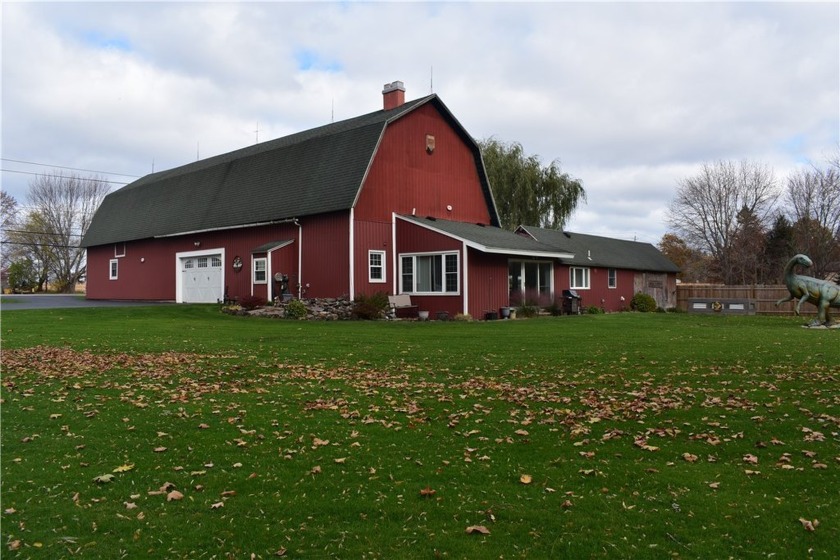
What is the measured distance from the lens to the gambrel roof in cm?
2528

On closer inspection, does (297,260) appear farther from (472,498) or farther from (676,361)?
(472,498)

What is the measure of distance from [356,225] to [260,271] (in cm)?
523

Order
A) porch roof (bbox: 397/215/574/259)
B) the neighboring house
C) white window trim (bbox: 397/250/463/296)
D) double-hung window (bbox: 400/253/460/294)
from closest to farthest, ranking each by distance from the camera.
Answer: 1. porch roof (bbox: 397/215/574/259)
2. white window trim (bbox: 397/250/463/296)
3. double-hung window (bbox: 400/253/460/294)
4. the neighboring house

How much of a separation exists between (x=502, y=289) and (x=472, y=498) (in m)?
20.5

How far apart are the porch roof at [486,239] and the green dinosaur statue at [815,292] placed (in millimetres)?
8989

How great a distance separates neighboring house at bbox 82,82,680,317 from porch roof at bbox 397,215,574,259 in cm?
8

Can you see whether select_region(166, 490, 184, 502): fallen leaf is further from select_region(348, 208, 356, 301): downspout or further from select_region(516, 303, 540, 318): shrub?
select_region(516, 303, 540, 318): shrub

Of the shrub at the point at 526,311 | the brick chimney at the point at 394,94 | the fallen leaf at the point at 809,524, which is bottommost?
the fallen leaf at the point at 809,524

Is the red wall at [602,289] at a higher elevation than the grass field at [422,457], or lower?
higher

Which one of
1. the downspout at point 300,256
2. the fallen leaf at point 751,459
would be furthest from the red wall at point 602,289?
the fallen leaf at point 751,459

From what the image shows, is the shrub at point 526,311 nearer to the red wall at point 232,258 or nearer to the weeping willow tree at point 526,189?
the red wall at point 232,258

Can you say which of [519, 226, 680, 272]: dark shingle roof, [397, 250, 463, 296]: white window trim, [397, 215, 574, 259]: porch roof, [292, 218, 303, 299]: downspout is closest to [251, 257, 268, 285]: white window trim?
[292, 218, 303, 299]: downspout

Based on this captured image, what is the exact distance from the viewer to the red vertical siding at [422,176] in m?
25.7

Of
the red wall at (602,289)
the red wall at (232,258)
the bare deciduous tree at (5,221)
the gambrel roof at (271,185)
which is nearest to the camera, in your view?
the red wall at (232,258)
